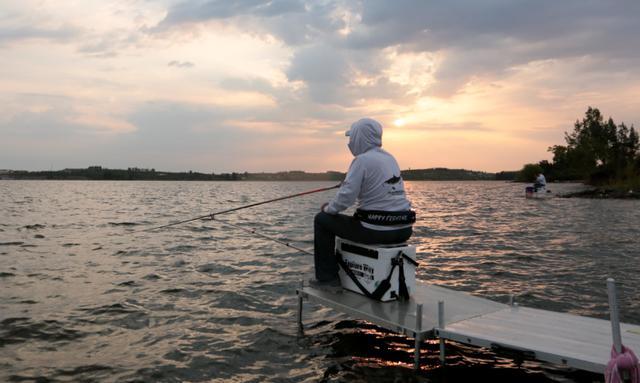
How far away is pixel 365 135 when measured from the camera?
6.85m

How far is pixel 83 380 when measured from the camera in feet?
19.5

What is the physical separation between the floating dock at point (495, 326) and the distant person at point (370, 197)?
0.91 m

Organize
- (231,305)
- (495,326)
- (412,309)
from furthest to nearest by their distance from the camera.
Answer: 1. (231,305)
2. (412,309)
3. (495,326)

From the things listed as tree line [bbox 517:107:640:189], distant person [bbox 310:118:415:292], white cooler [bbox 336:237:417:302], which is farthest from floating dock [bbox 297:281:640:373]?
tree line [bbox 517:107:640:189]

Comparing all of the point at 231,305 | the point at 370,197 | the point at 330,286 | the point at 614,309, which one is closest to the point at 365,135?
the point at 370,197

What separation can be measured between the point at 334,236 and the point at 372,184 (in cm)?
101

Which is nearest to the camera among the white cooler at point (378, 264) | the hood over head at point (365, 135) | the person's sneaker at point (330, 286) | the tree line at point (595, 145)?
the white cooler at point (378, 264)

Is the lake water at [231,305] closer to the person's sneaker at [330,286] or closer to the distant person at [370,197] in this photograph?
the person's sneaker at [330,286]

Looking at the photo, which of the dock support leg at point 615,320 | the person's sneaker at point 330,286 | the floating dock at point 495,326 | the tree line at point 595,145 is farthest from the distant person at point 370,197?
the tree line at point 595,145

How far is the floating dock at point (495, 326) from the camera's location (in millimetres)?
4879

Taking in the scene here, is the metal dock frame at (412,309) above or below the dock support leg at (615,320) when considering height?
below

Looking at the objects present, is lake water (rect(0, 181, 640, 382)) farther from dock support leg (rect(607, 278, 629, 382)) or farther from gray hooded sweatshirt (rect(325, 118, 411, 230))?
dock support leg (rect(607, 278, 629, 382))

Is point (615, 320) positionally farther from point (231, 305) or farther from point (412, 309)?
point (231, 305)

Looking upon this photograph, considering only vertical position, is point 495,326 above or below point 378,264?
below
